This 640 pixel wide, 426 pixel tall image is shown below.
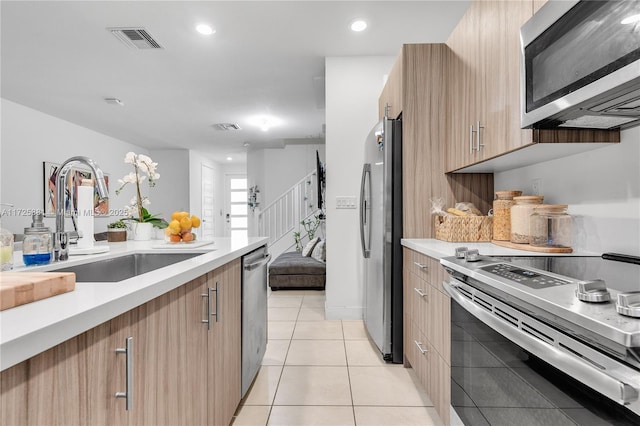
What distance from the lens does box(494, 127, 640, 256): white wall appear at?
1.31 metres

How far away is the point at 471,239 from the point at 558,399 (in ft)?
4.72

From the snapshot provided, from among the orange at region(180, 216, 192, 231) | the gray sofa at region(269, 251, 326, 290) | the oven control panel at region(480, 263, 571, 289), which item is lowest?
the gray sofa at region(269, 251, 326, 290)

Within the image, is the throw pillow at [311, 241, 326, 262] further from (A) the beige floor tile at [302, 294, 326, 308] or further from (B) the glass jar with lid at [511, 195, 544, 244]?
(B) the glass jar with lid at [511, 195, 544, 244]

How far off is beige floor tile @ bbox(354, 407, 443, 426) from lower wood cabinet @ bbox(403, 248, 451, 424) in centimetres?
8

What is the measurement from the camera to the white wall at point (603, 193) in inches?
51.4

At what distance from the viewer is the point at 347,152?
3.43m

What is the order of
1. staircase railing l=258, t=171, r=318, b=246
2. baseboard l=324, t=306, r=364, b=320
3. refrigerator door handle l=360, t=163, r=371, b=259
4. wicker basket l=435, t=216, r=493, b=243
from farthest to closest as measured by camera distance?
1. staircase railing l=258, t=171, r=318, b=246
2. baseboard l=324, t=306, r=364, b=320
3. refrigerator door handle l=360, t=163, r=371, b=259
4. wicker basket l=435, t=216, r=493, b=243

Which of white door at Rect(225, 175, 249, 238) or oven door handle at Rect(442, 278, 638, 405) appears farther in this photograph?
white door at Rect(225, 175, 249, 238)

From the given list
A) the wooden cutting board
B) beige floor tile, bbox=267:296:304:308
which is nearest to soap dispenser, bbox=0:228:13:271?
the wooden cutting board

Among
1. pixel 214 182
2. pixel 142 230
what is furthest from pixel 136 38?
pixel 214 182

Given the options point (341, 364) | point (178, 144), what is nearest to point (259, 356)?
point (341, 364)

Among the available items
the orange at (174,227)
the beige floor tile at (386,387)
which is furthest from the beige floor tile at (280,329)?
the orange at (174,227)

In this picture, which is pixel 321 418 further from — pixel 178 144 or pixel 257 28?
pixel 178 144

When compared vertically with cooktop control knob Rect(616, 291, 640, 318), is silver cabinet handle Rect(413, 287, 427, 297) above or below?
below
